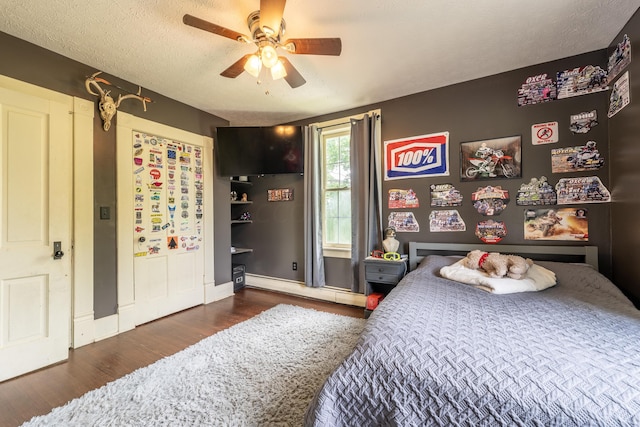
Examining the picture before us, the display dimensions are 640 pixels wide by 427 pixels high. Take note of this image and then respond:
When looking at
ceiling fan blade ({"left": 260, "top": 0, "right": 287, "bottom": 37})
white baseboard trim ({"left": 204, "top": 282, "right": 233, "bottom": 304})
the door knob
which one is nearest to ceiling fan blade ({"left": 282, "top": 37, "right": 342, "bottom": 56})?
ceiling fan blade ({"left": 260, "top": 0, "right": 287, "bottom": 37})

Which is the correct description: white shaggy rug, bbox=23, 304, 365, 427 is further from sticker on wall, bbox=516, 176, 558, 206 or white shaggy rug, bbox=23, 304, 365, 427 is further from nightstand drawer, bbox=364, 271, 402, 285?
sticker on wall, bbox=516, 176, 558, 206

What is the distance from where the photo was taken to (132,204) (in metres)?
2.69

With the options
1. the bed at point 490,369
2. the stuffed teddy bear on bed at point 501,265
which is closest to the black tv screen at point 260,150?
the stuffed teddy bear on bed at point 501,265

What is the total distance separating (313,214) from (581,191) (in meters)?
2.71

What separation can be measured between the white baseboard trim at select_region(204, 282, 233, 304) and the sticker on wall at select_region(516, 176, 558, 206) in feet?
12.0

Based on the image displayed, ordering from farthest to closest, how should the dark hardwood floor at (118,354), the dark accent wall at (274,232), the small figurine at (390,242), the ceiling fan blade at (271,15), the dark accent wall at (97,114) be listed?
the dark accent wall at (274,232)
the small figurine at (390,242)
the dark accent wall at (97,114)
the dark hardwood floor at (118,354)
the ceiling fan blade at (271,15)

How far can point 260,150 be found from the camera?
355cm

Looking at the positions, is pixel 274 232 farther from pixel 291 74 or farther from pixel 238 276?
pixel 291 74

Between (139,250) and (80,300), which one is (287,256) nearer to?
(139,250)

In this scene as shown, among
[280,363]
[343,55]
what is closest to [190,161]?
[343,55]

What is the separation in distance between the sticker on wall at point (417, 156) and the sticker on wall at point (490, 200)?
38 centimetres

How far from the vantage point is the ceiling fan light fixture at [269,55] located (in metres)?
1.68

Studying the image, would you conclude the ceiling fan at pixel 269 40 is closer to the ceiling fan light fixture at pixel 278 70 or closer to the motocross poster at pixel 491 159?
the ceiling fan light fixture at pixel 278 70

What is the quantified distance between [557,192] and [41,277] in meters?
4.37
